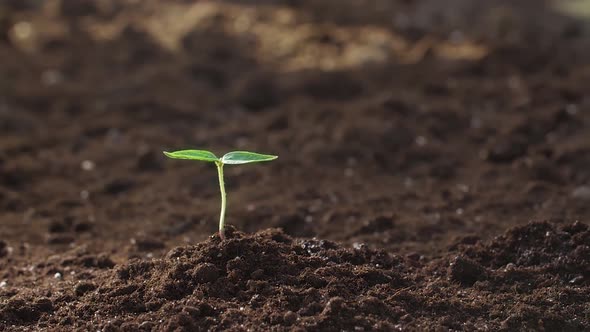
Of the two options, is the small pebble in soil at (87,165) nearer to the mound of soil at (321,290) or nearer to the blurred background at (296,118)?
the blurred background at (296,118)

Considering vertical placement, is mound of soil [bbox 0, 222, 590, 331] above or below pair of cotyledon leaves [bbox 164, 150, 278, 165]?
below

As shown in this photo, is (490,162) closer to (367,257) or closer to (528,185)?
(528,185)

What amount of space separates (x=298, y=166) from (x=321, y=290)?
1637mm

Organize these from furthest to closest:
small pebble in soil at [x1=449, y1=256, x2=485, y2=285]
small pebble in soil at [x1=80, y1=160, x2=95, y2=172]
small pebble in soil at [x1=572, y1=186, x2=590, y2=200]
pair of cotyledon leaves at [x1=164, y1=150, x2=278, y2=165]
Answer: small pebble in soil at [x1=80, y1=160, x2=95, y2=172] < small pebble in soil at [x1=572, y1=186, x2=590, y2=200] < small pebble in soil at [x1=449, y1=256, x2=485, y2=285] < pair of cotyledon leaves at [x1=164, y1=150, x2=278, y2=165]

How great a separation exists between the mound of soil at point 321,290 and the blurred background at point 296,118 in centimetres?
41

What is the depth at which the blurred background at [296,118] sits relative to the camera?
3309mm

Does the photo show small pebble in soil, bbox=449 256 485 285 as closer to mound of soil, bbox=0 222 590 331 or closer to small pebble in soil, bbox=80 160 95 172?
mound of soil, bbox=0 222 590 331

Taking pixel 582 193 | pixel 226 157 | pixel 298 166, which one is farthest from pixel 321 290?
pixel 298 166

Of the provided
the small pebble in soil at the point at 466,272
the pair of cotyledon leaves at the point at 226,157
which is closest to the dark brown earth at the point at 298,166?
the small pebble in soil at the point at 466,272

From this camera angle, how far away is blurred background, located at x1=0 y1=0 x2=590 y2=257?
3309 millimetres

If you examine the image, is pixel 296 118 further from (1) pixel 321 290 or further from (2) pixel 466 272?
(1) pixel 321 290

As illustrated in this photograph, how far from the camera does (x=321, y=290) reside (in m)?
2.22

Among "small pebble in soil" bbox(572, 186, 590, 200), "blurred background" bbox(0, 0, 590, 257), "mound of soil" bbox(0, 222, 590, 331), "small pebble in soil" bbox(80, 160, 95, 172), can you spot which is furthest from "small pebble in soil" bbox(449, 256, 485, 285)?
"small pebble in soil" bbox(80, 160, 95, 172)

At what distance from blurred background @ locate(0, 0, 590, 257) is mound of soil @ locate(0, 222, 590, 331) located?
0.41 m
